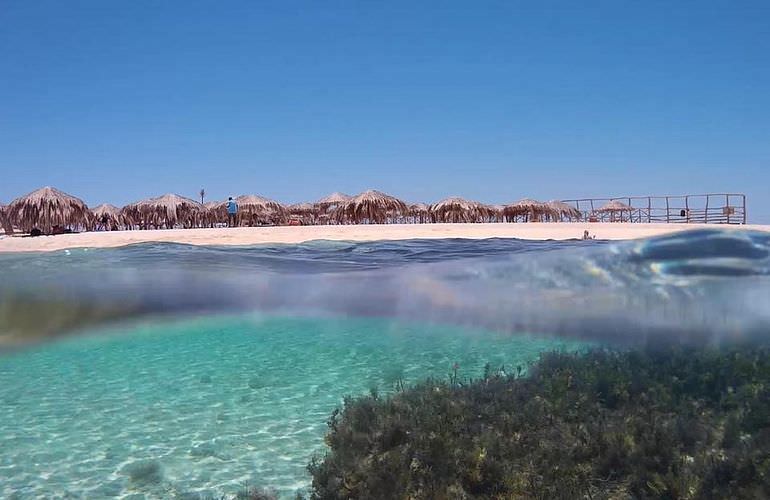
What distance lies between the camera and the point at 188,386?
34.3 ft

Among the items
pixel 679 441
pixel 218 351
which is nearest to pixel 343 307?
pixel 218 351

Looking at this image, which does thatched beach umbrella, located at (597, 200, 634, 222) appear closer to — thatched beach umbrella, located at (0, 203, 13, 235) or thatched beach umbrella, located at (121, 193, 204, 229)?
thatched beach umbrella, located at (121, 193, 204, 229)

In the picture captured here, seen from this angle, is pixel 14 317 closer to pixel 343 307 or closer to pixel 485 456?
pixel 343 307

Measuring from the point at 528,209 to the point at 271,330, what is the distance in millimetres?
29598

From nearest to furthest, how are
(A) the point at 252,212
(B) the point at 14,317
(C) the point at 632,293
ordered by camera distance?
(C) the point at 632,293
(B) the point at 14,317
(A) the point at 252,212

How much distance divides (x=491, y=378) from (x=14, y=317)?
38.5 feet

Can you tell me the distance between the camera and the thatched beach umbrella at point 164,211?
37.0m

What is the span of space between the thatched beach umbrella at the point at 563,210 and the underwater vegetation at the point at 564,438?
3539 centimetres

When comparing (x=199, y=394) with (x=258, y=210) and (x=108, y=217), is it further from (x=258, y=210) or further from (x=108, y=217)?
(x=108, y=217)

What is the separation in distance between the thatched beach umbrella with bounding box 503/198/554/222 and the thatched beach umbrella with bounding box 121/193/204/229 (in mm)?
22574

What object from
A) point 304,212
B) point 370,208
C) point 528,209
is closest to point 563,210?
point 528,209

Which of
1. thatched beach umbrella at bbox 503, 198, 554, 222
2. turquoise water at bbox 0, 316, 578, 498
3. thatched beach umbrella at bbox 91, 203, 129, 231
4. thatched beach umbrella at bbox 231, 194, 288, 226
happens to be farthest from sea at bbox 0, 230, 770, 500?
thatched beach umbrella at bbox 503, 198, 554, 222

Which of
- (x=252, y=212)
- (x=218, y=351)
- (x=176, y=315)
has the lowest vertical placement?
(x=218, y=351)

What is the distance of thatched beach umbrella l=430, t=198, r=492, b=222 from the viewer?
Result: 1543 inches
